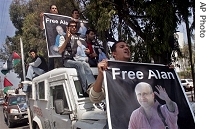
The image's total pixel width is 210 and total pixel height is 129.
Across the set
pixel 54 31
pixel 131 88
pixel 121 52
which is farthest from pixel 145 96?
pixel 54 31

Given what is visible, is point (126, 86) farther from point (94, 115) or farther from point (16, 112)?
point (16, 112)

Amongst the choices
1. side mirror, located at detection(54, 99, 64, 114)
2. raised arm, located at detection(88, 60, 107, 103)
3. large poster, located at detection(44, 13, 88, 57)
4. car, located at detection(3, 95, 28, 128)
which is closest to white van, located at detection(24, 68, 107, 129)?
side mirror, located at detection(54, 99, 64, 114)

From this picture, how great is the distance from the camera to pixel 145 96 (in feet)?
8.64

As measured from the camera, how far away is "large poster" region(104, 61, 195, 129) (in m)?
2.49

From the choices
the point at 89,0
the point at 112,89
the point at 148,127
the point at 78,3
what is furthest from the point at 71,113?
the point at 78,3

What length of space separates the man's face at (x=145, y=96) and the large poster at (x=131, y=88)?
5 cm

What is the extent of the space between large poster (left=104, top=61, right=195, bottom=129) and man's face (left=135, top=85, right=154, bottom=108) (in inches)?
1.8

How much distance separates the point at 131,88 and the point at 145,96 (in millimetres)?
165

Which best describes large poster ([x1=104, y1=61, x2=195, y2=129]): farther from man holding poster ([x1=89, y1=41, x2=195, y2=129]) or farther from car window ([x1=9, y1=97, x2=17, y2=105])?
car window ([x1=9, y1=97, x2=17, y2=105])

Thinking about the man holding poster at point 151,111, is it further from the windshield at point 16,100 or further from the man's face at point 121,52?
the windshield at point 16,100

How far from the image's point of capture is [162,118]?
2592 millimetres

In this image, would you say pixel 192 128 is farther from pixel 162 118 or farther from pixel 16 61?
pixel 16 61

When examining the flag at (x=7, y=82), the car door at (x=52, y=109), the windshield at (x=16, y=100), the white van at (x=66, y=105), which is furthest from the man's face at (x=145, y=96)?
the flag at (x=7, y=82)

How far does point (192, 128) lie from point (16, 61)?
10304 millimetres
